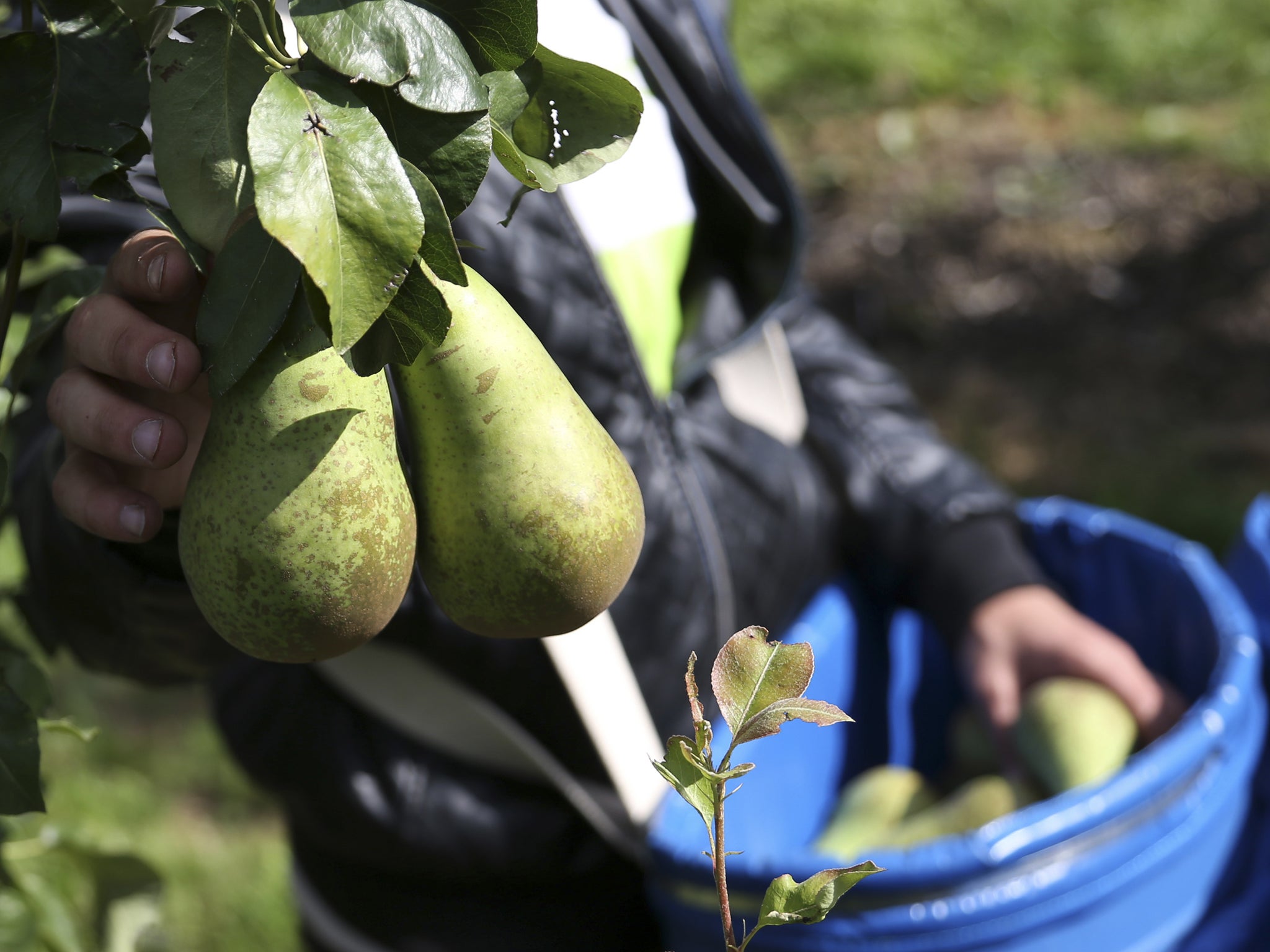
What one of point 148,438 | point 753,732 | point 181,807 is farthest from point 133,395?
point 181,807

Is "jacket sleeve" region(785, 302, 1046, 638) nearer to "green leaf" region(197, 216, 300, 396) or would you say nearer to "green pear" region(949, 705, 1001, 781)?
"green pear" region(949, 705, 1001, 781)

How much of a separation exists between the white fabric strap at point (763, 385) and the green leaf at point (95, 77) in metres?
0.59

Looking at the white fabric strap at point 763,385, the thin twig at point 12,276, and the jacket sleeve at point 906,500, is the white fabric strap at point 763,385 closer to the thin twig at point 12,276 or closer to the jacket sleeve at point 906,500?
the jacket sleeve at point 906,500

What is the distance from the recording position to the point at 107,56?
0.33 metres

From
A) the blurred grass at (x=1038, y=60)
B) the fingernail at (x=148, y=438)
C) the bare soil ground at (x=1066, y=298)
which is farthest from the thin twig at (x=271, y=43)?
the blurred grass at (x=1038, y=60)

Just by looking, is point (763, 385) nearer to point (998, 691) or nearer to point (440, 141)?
point (998, 691)

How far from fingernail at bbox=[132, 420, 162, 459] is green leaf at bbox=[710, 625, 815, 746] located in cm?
19

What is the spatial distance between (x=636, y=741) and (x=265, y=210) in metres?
0.56

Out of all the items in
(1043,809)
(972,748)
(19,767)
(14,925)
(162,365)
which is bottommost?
(972,748)

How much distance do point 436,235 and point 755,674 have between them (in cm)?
13

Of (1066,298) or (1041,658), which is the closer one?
(1041,658)

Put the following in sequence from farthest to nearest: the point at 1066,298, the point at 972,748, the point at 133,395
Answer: the point at 1066,298
the point at 972,748
the point at 133,395

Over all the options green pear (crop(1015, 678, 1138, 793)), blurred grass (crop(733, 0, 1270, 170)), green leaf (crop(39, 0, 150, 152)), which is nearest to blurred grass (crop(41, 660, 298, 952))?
green pear (crop(1015, 678, 1138, 793))

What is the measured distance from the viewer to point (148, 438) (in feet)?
1.18
